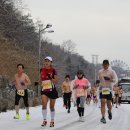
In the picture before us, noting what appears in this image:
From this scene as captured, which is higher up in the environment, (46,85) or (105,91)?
(46,85)

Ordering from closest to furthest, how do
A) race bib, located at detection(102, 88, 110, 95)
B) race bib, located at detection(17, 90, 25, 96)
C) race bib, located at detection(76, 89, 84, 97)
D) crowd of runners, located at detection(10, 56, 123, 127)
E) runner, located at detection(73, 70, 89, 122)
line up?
crowd of runners, located at detection(10, 56, 123, 127), race bib, located at detection(102, 88, 110, 95), race bib, located at detection(17, 90, 25, 96), runner, located at detection(73, 70, 89, 122), race bib, located at detection(76, 89, 84, 97)

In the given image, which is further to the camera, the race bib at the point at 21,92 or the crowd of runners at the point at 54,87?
the race bib at the point at 21,92

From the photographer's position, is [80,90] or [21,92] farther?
[80,90]

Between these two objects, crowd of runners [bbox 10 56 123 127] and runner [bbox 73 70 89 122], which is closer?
crowd of runners [bbox 10 56 123 127]

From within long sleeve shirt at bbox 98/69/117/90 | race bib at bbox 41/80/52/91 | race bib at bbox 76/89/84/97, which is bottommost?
race bib at bbox 76/89/84/97

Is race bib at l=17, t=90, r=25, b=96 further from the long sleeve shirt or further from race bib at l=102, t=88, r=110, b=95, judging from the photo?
race bib at l=102, t=88, r=110, b=95

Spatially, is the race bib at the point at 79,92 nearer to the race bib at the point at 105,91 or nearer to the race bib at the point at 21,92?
the race bib at the point at 105,91

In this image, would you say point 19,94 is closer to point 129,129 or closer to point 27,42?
point 129,129

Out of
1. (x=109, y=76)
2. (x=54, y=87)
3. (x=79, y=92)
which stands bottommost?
(x=79, y=92)

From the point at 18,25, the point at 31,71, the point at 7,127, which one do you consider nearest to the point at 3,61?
the point at 31,71

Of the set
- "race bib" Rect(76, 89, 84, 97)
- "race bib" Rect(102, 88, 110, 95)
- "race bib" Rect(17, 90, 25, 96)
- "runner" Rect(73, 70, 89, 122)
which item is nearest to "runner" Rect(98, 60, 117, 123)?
"race bib" Rect(102, 88, 110, 95)

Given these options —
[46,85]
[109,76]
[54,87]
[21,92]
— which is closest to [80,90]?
[109,76]

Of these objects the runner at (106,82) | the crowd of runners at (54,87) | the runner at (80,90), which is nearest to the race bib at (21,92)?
the crowd of runners at (54,87)

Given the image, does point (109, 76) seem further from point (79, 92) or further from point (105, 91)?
point (79, 92)
